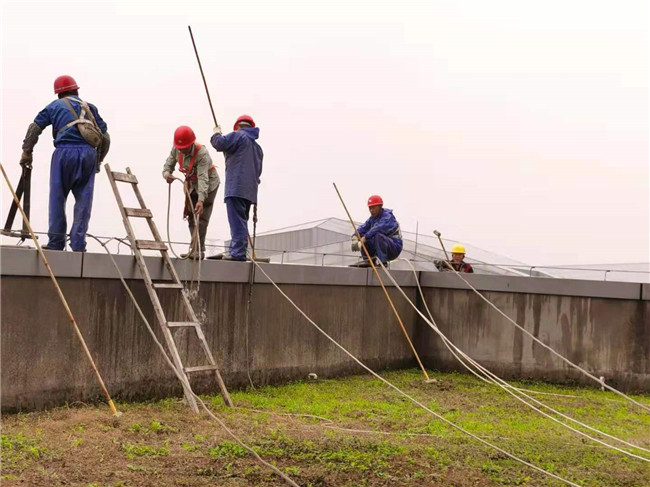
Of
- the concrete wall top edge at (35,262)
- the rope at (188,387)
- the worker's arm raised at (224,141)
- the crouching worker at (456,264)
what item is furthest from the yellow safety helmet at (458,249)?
the concrete wall top edge at (35,262)

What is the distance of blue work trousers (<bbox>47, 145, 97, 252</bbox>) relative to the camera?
8.95 m

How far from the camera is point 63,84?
30.3 feet

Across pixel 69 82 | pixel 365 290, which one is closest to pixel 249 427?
pixel 69 82

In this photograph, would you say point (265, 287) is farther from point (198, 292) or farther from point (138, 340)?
point (138, 340)

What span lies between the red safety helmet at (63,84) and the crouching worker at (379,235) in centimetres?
520

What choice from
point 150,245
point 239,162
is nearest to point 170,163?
point 239,162

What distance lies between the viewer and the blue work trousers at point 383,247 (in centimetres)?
1336

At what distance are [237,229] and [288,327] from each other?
1.50 metres

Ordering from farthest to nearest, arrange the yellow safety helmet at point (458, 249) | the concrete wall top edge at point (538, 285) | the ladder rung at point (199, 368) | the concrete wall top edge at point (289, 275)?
the yellow safety helmet at point (458, 249) < the concrete wall top edge at point (538, 285) < the ladder rung at point (199, 368) < the concrete wall top edge at point (289, 275)

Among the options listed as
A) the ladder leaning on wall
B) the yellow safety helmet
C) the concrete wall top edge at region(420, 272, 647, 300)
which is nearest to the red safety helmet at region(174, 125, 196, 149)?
the ladder leaning on wall

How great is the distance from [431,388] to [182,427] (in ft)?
15.4

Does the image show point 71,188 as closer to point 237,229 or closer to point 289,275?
point 237,229

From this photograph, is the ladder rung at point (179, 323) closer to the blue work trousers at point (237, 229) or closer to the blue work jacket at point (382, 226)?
the blue work trousers at point (237, 229)

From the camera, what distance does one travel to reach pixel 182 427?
7.89 m
